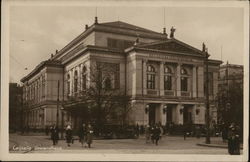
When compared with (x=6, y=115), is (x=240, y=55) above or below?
above

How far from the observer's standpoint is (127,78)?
37344mm

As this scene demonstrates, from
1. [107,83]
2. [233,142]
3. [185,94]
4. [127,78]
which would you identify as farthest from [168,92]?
[233,142]

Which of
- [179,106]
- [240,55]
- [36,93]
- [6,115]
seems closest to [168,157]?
[240,55]

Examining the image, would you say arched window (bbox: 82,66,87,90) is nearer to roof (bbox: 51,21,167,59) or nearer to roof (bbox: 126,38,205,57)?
roof (bbox: 51,21,167,59)

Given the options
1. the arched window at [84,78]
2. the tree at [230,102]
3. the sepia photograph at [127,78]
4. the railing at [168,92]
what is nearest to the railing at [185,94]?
the sepia photograph at [127,78]

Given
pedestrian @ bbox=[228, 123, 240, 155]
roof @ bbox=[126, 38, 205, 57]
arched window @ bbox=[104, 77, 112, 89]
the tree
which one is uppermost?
roof @ bbox=[126, 38, 205, 57]

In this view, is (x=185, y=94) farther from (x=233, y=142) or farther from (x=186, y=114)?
(x=233, y=142)

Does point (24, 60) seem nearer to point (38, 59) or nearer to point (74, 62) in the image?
point (38, 59)

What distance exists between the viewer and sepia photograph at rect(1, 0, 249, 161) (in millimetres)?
16891

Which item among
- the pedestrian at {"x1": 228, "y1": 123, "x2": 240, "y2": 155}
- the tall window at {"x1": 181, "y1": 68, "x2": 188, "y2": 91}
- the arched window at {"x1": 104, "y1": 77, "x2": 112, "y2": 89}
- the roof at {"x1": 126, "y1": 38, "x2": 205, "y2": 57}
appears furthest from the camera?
the tall window at {"x1": 181, "y1": 68, "x2": 188, "y2": 91}

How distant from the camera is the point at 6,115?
54.5ft

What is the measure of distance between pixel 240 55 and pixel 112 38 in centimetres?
2092

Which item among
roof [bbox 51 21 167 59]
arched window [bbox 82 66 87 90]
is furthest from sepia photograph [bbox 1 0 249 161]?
roof [bbox 51 21 167 59]

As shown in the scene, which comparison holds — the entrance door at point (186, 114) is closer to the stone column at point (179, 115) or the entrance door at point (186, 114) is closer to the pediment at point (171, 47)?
the stone column at point (179, 115)
